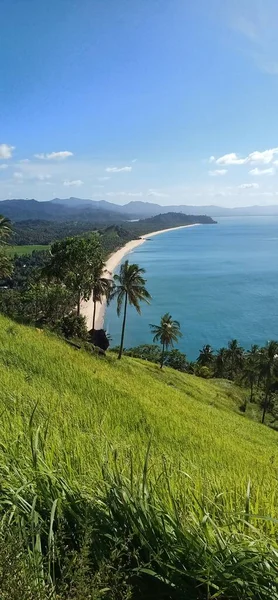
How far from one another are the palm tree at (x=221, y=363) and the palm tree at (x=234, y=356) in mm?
763

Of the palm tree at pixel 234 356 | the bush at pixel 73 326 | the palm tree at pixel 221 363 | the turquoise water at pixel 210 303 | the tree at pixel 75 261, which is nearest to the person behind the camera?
the bush at pixel 73 326

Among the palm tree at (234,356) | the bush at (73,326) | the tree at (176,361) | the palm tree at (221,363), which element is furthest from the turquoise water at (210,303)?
the bush at (73,326)

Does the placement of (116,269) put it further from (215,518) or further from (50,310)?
(215,518)

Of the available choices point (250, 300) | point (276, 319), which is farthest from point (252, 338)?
point (250, 300)

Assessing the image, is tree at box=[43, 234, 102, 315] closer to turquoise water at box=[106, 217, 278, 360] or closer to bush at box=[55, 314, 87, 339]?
bush at box=[55, 314, 87, 339]

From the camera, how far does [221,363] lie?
200 feet

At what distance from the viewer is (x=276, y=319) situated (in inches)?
3223

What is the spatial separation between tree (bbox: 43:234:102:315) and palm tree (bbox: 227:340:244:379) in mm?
30675

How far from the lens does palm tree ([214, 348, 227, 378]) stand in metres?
60.2

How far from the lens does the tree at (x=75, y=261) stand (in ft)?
112

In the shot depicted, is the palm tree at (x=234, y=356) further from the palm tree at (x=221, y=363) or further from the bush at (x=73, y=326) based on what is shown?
the bush at (x=73, y=326)

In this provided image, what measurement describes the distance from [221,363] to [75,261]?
35233 mm

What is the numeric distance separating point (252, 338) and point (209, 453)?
233ft

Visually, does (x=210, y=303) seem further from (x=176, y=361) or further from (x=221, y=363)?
(x=176, y=361)
